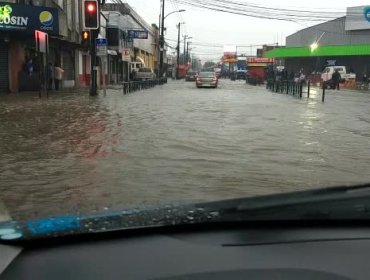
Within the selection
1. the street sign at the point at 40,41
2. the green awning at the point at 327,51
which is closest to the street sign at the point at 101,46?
the street sign at the point at 40,41

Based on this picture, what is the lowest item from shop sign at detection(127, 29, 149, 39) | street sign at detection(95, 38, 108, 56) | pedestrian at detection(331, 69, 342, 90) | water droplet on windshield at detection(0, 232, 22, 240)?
pedestrian at detection(331, 69, 342, 90)

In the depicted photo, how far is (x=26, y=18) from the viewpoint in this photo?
25.8 meters

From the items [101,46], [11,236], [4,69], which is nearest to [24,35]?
[4,69]

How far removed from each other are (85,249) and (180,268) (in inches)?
12.9

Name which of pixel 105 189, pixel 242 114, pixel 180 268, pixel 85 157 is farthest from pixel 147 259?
pixel 242 114

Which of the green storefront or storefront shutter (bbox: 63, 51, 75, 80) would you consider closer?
storefront shutter (bbox: 63, 51, 75, 80)

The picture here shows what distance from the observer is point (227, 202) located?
96.9 inches

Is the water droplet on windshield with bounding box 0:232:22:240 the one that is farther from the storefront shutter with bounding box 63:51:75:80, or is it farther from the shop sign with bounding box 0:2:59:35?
the storefront shutter with bounding box 63:51:75:80

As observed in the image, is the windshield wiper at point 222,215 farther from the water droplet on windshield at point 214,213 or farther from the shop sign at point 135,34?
the shop sign at point 135,34

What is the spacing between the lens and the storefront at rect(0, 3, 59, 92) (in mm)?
25516

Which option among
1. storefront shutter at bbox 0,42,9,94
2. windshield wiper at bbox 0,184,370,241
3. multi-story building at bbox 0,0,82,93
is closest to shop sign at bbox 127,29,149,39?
multi-story building at bbox 0,0,82,93

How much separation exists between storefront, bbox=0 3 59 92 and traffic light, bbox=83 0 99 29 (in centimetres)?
264

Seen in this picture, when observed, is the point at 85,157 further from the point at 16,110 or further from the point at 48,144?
the point at 16,110

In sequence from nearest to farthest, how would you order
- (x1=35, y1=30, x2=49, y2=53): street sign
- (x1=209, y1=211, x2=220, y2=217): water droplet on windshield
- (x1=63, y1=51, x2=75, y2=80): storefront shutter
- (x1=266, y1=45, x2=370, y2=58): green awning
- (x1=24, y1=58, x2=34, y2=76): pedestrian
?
(x1=209, y1=211, x2=220, y2=217): water droplet on windshield → (x1=35, y1=30, x2=49, y2=53): street sign → (x1=24, y1=58, x2=34, y2=76): pedestrian → (x1=63, y1=51, x2=75, y2=80): storefront shutter → (x1=266, y1=45, x2=370, y2=58): green awning
